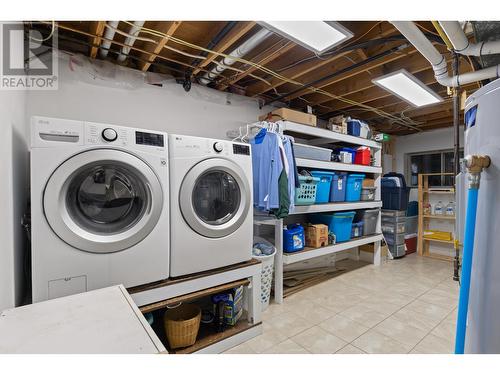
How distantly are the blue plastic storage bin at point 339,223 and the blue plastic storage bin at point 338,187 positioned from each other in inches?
8.4

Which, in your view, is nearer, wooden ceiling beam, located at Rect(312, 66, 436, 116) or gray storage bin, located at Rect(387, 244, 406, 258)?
wooden ceiling beam, located at Rect(312, 66, 436, 116)

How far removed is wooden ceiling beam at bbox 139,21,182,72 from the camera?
5.23ft

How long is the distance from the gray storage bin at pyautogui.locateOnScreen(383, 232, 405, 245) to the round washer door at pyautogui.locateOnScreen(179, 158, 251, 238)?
11.0 feet

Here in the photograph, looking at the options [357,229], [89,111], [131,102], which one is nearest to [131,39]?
[131,102]

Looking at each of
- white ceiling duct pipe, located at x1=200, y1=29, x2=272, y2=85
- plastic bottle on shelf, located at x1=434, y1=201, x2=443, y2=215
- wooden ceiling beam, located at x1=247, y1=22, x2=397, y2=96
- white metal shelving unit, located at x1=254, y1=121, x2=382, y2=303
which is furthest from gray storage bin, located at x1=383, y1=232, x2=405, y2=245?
white ceiling duct pipe, located at x1=200, y1=29, x2=272, y2=85

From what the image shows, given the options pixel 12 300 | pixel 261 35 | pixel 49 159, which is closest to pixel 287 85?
pixel 261 35

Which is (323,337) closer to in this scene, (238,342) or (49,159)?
(238,342)

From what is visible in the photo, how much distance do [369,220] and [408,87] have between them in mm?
1906

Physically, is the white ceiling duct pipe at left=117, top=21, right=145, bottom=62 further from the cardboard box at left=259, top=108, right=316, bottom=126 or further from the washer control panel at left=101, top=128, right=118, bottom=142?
the cardboard box at left=259, top=108, right=316, bottom=126

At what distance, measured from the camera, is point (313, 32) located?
1627 millimetres

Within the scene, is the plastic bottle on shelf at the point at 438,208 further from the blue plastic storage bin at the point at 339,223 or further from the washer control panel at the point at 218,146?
the washer control panel at the point at 218,146

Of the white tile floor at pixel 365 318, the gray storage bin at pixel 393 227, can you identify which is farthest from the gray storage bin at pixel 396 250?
the white tile floor at pixel 365 318

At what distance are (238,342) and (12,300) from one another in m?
1.38

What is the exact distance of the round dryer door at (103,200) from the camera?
121cm
